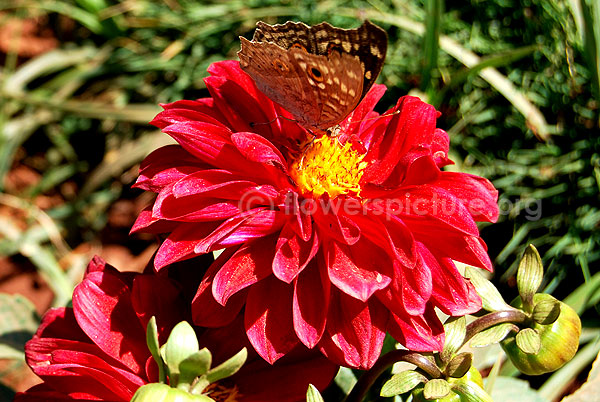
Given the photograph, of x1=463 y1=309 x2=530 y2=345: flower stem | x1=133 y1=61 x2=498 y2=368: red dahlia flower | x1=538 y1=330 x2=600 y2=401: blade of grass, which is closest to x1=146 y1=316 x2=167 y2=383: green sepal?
x1=133 y1=61 x2=498 y2=368: red dahlia flower

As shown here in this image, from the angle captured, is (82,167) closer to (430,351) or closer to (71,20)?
(71,20)

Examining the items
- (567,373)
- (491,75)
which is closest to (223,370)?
(567,373)

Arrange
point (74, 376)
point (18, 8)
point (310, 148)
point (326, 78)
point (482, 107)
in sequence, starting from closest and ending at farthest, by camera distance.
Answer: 1. point (74, 376)
2. point (326, 78)
3. point (310, 148)
4. point (482, 107)
5. point (18, 8)

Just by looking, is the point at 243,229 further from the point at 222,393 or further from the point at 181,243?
the point at 222,393

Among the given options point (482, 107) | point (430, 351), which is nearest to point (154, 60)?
point (482, 107)

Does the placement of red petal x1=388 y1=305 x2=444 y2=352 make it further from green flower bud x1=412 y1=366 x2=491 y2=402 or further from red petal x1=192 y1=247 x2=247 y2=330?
red petal x1=192 y1=247 x2=247 y2=330

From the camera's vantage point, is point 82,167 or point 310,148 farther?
point 82,167

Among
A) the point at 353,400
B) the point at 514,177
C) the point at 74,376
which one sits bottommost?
the point at 514,177
